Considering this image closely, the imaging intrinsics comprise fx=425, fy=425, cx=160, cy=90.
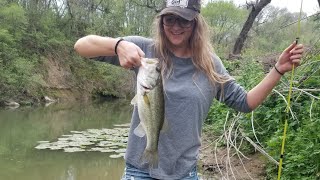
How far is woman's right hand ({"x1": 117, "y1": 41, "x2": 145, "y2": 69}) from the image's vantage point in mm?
2268

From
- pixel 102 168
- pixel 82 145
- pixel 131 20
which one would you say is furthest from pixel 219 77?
pixel 131 20

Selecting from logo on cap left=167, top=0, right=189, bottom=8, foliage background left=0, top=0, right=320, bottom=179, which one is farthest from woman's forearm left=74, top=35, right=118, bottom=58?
foliage background left=0, top=0, right=320, bottom=179

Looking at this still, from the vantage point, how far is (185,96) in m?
2.41

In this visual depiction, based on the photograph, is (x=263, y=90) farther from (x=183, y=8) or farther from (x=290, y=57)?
(x=183, y=8)

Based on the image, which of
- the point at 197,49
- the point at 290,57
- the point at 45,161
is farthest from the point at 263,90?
the point at 45,161

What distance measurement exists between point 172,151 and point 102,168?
766 cm

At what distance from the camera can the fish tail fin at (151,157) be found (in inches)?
92.4

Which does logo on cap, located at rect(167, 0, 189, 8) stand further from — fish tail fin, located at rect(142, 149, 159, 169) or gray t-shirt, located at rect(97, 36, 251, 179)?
fish tail fin, located at rect(142, 149, 159, 169)

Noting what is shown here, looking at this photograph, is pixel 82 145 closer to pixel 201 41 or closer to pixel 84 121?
pixel 84 121

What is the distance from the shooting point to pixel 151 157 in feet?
7.73

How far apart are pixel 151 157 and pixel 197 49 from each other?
27.8 inches

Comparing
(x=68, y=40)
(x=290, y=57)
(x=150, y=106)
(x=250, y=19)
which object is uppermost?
(x=250, y=19)

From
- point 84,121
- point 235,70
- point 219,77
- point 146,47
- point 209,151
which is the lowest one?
point 84,121

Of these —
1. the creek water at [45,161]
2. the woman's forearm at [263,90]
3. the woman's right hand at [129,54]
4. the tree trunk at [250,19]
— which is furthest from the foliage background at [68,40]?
the woman's right hand at [129,54]
